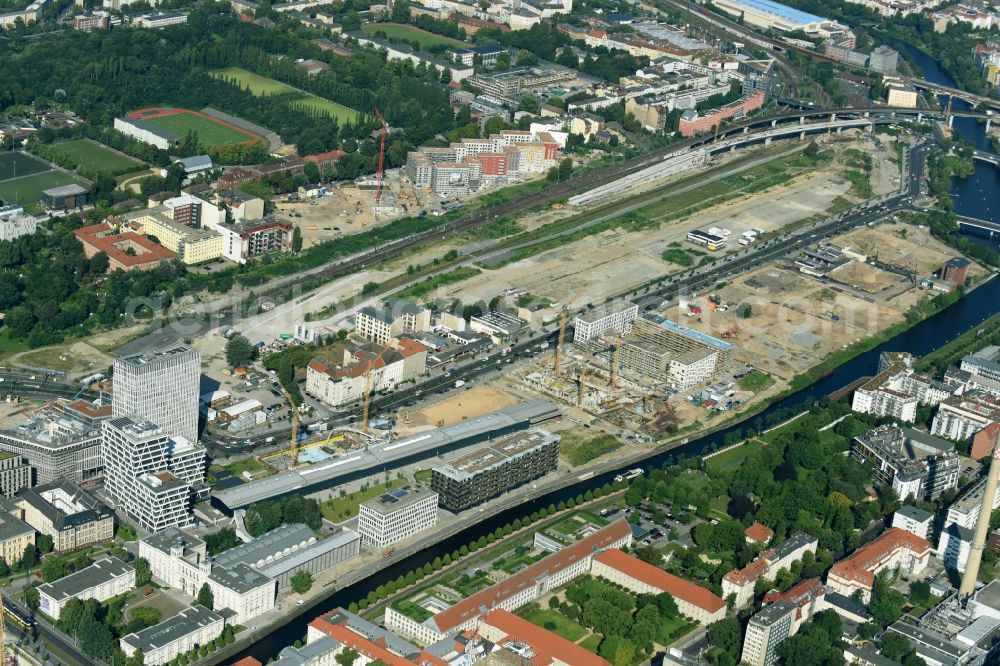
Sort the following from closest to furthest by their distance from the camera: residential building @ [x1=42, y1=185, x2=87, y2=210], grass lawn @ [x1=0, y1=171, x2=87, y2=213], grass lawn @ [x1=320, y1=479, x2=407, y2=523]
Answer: grass lawn @ [x1=320, y1=479, x2=407, y2=523] → residential building @ [x1=42, y1=185, x2=87, y2=210] → grass lawn @ [x1=0, y1=171, x2=87, y2=213]

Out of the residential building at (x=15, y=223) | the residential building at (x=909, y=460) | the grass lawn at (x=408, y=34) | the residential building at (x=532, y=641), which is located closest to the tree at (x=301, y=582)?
the residential building at (x=532, y=641)

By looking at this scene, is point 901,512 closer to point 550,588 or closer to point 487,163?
point 550,588

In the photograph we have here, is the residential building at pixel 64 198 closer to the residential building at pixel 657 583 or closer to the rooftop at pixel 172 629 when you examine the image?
the rooftop at pixel 172 629

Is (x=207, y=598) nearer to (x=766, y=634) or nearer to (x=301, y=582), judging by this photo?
(x=301, y=582)

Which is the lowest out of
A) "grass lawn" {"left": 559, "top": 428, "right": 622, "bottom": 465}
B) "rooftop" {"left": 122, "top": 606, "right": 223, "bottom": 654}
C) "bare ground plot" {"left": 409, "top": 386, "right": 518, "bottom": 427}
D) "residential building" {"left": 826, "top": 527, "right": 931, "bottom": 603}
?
"rooftop" {"left": 122, "top": 606, "right": 223, "bottom": 654}

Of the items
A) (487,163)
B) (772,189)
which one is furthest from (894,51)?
(487,163)

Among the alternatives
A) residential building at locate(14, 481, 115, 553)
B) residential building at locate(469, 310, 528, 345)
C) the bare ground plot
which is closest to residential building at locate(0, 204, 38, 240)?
residential building at locate(469, 310, 528, 345)

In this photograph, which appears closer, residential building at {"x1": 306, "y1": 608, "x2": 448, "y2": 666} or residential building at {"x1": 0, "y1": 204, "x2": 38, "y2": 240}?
residential building at {"x1": 306, "y1": 608, "x2": 448, "y2": 666}

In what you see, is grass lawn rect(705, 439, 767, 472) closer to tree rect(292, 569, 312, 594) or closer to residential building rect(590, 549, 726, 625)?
residential building rect(590, 549, 726, 625)
